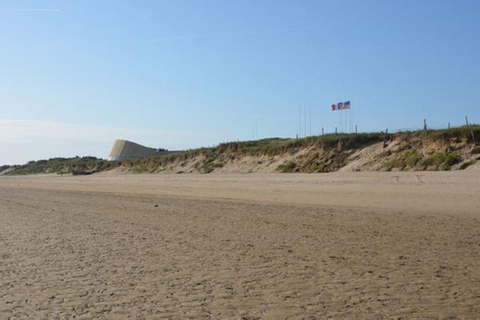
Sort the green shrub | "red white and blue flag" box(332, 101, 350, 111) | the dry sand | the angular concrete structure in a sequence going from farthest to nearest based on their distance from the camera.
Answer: the angular concrete structure → "red white and blue flag" box(332, 101, 350, 111) → the green shrub → the dry sand

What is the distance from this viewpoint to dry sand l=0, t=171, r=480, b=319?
5641 mm

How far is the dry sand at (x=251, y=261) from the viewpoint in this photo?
18.5 ft

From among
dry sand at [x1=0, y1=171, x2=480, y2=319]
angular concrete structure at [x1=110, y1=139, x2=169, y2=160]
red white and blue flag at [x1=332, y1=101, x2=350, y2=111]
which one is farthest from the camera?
angular concrete structure at [x1=110, y1=139, x2=169, y2=160]

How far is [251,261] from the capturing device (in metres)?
7.99

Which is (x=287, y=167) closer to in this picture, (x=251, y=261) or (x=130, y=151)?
(x=251, y=261)

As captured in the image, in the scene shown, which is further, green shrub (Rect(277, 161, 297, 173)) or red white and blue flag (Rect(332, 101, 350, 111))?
red white and blue flag (Rect(332, 101, 350, 111))

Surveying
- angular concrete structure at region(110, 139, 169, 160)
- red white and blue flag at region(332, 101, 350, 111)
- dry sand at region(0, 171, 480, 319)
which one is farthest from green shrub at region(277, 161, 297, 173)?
angular concrete structure at region(110, 139, 169, 160)

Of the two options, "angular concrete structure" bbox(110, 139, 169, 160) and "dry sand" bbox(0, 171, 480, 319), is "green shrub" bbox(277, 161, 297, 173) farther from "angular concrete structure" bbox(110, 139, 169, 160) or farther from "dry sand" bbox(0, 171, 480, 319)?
"angular concrete structure" bbox(110, 139, 169, 160)

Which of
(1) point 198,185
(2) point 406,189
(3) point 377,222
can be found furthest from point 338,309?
(1) point 198,185

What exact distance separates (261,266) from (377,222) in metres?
5.06

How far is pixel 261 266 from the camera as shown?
761cm

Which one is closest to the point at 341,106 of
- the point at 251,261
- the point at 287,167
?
the point at 287,167

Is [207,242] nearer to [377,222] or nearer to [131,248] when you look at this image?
[131,248]

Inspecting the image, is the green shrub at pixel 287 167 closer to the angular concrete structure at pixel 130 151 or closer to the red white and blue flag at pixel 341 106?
the red white and blue flag at pixel 341 106
